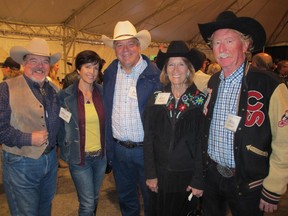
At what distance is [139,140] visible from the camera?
255cm

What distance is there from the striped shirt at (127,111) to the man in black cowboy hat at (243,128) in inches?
29.2

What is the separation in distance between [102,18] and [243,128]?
8.55 meters

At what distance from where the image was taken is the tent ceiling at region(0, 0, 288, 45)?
7863 millimetres

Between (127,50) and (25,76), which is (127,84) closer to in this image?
(127,50)

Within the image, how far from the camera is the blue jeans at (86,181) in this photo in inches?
94.7

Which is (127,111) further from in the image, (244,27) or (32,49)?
(244,27)

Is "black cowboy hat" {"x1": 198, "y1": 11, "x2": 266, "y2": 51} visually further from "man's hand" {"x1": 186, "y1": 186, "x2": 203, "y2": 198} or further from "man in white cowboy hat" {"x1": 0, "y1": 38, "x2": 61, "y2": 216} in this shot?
"man in white cowboy hat" {"x1": 0, "y1": 38, "x2": 61, "y2": 216}

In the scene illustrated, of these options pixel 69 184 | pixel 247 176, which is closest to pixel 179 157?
pixel 247 176

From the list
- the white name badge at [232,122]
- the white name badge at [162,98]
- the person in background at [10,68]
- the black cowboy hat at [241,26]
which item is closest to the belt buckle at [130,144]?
the white name badge at [162,98]

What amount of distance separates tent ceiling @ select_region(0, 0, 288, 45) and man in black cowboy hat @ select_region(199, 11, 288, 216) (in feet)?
22.8

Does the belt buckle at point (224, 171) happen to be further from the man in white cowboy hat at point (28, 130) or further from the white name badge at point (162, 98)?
the man in white cowboy hat at point (28, 130)

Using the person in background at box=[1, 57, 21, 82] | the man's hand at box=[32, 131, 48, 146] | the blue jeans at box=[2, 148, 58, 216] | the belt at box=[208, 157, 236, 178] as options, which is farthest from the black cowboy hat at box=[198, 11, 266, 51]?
the person in background at box=[1, 57, 21, 82]

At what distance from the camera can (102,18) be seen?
9336 millimetres

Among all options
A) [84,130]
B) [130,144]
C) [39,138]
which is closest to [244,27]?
[130,144]
